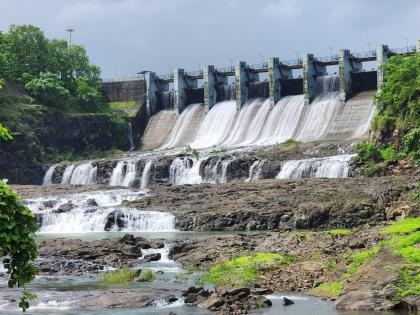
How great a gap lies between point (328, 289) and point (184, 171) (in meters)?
43.6

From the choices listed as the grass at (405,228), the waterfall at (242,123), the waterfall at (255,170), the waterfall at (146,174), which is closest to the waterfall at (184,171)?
the waterfall at (146,174)

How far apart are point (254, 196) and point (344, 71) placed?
107 feet

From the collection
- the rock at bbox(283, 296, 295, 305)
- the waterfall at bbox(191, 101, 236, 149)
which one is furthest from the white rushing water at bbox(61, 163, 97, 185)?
the rock at bbox(283, 296, 295, 305)

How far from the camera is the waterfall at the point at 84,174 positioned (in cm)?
7231

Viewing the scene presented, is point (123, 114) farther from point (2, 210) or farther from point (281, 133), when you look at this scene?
point (2, 210)

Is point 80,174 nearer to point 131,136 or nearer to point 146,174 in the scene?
point 146,174

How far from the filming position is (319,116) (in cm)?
7906

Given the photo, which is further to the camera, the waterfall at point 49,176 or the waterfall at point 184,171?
the waterfall at point 49,176

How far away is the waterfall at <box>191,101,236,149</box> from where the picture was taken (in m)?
85.7

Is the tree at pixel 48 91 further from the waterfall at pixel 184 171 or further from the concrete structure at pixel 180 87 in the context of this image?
the waterfall at pixel 184 171

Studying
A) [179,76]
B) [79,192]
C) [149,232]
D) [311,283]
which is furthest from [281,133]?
[311,283]

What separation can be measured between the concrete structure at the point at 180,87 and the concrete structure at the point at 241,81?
913 cm

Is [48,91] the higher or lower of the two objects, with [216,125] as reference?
higher

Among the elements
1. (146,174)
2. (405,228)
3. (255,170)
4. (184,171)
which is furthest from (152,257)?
(146,174)
